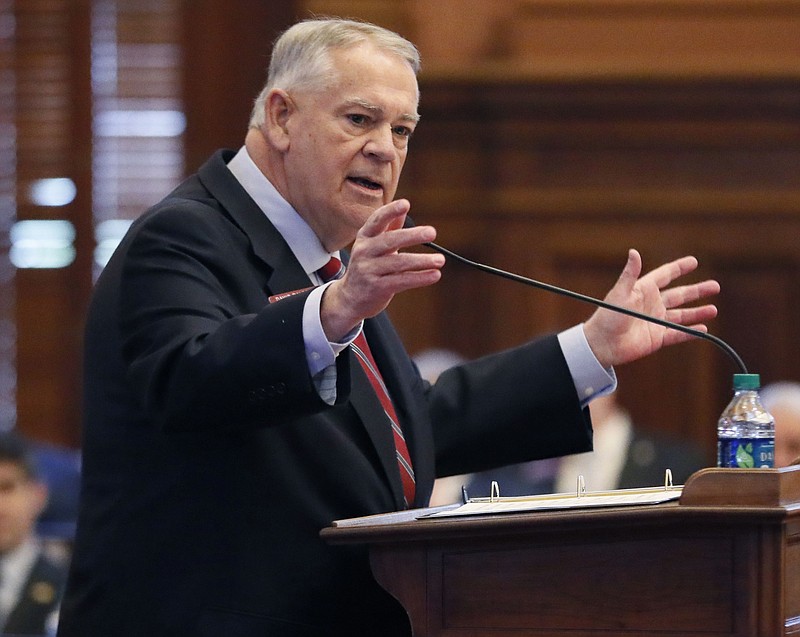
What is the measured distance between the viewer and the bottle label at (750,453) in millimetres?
2039

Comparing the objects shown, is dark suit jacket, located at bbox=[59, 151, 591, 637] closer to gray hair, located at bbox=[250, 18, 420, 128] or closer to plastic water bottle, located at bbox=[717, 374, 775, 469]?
gray hair, located at bbox=[250, 18, 420, 128]

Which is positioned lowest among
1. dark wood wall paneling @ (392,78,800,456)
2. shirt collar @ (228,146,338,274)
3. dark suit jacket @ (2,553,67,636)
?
dark suit jacket @ (2,553,67,636)

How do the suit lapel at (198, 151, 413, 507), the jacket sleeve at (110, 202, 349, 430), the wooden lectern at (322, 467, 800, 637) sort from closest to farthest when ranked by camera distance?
the wooden lectern at (322, 467, 800, 637)
the jacket sleeve at (110, 202, 349, 430)
the suit lapel at (198, 151, 413, 507)

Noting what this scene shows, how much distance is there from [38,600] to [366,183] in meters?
2.74

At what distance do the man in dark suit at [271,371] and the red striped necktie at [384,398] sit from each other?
0.01 metres

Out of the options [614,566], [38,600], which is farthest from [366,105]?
[38,600]

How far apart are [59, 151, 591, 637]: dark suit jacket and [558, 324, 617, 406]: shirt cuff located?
1.43ft

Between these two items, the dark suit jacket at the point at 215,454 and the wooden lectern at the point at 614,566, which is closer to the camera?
the wooden lectern at the point at 614,566

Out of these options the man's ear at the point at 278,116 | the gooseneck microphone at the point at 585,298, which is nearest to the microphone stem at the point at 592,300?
the gooseneck microphone at the point at 585,298

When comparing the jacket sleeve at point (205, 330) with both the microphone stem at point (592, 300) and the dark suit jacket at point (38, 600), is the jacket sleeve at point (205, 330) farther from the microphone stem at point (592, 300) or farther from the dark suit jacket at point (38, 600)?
the dark suit jacket at point (38, 600)

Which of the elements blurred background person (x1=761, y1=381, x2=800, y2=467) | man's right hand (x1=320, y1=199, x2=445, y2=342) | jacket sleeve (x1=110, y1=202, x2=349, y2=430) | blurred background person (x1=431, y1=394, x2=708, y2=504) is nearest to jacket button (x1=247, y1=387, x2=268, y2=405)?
jacket sleeve (x1=110, y1=202, x2=349, y2=430)

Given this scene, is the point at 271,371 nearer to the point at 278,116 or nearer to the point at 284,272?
the point at 284,272

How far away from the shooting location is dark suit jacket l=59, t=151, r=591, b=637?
6.44 feet

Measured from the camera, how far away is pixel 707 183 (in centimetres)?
620
